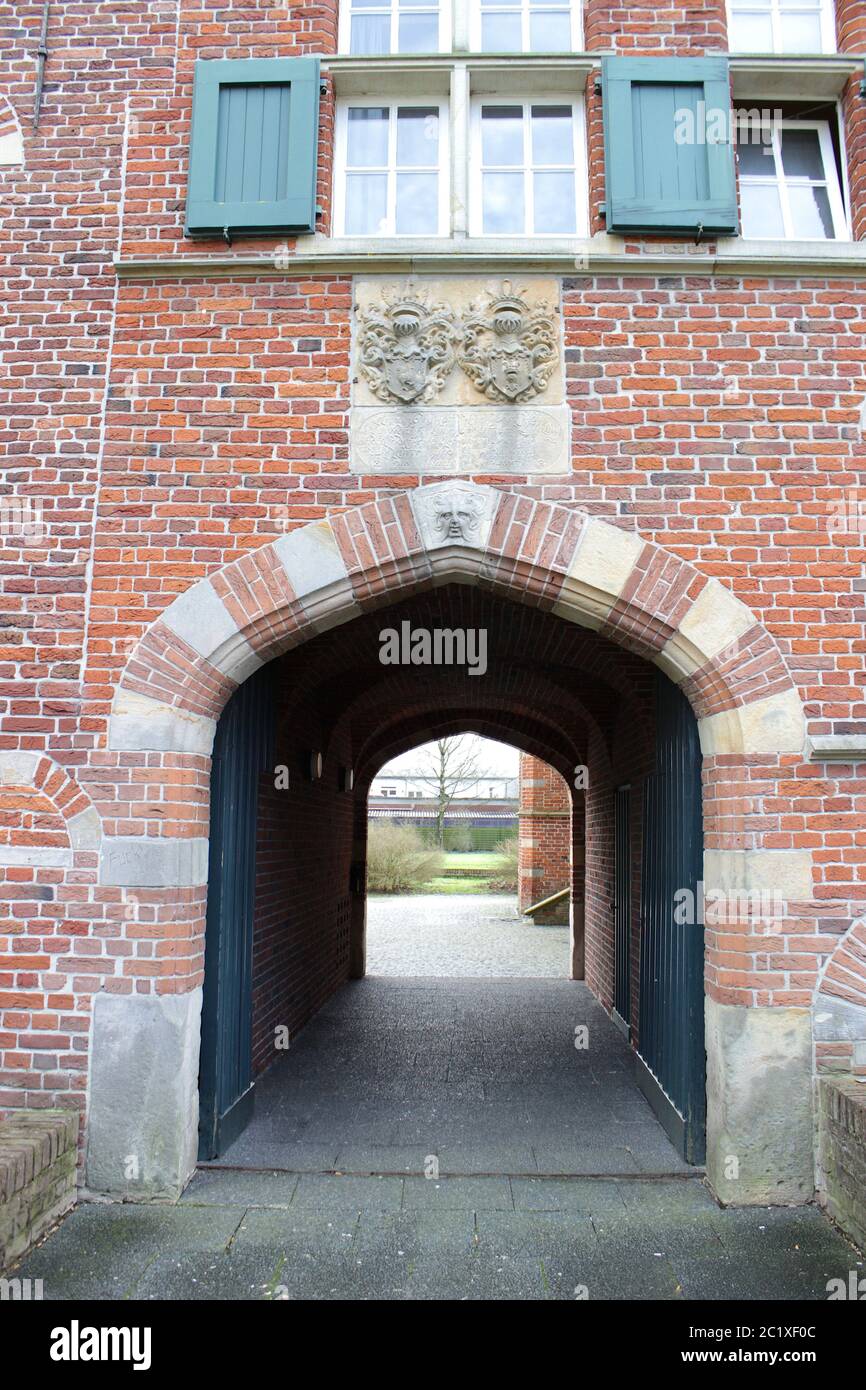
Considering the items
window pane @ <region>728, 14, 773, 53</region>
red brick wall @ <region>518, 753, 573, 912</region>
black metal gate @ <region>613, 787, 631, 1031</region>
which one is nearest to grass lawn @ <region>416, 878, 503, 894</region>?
red brick wall @ <region>518, 753, 573, 912</region>

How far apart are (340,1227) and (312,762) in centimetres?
431

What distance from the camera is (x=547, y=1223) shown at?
3.99 m

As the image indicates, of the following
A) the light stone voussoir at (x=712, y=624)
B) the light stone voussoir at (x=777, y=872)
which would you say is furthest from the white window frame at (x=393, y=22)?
the light stone voussoir at (x=777, y=872)

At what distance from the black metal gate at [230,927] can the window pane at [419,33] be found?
12.5ft

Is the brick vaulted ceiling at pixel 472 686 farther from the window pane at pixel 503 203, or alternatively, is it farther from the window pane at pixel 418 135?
the window pane at pixel 418 135

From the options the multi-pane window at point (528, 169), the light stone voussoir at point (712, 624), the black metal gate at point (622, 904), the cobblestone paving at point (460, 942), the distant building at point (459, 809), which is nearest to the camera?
the light stone voussoir at point (712, 624)

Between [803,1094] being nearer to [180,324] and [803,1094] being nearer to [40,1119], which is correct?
[40,1119]

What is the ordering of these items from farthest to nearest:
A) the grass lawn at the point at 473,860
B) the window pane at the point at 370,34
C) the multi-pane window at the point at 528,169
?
the grass lawn at the point at 473,860 < the window pane at the point at 370,34 < the multi-pane window at the point at 528,169

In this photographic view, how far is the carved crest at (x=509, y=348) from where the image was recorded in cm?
462

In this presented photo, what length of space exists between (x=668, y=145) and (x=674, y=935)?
14.2 ft

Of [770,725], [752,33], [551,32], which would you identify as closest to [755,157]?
[752,33]

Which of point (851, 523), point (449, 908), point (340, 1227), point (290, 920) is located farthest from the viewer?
point (449, 908)

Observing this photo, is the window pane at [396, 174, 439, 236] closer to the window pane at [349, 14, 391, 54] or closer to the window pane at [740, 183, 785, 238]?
the window pane at [349, 14, 391, 54]

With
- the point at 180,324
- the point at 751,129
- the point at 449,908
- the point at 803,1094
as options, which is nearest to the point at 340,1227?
the point at 803,1094
